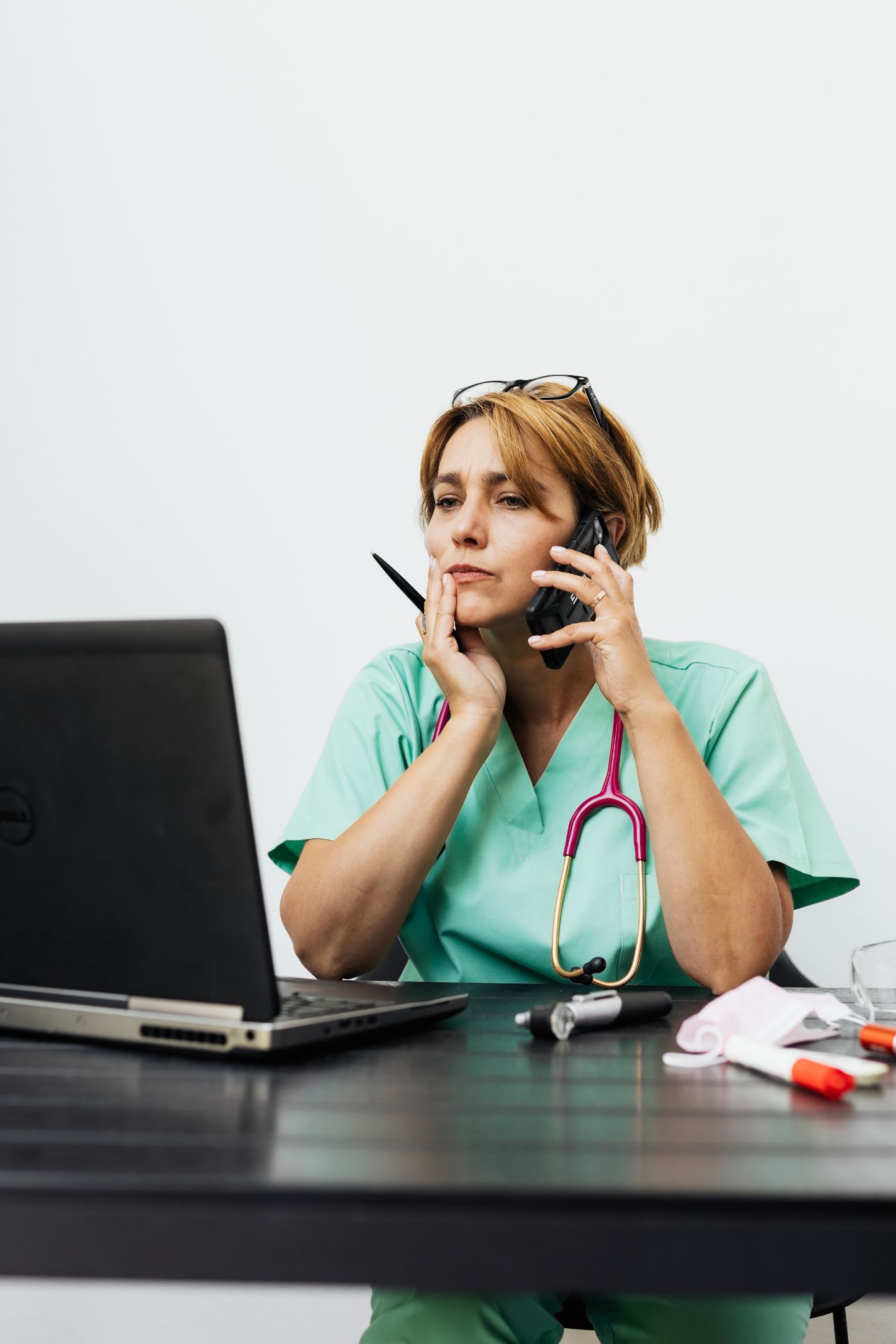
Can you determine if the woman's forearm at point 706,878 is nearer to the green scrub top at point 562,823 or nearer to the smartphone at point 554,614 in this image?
the green scrub top at point 562,823

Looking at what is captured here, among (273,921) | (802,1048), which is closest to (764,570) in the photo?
(273,921)

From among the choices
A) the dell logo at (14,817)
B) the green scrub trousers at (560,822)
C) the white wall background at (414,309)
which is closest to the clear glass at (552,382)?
the green scrub trousers at (560,822)

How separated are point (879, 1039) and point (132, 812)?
0.52 metres

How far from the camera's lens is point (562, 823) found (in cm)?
135

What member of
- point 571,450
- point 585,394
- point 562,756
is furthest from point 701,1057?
point 585,394

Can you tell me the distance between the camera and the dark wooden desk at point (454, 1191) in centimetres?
44

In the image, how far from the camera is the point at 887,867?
2.07 m

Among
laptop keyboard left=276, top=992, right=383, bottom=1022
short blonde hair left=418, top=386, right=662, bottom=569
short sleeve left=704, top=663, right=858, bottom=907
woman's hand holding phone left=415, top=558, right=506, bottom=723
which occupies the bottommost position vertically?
laptop keyboard left=276, top=992, right=383, bottom=1022

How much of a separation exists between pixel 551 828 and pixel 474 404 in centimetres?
58

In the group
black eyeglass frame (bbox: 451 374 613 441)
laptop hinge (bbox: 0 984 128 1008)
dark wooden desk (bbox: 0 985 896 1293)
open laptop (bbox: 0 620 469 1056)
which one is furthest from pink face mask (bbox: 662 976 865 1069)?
black eyeglass frame (bbox: 451 374 613 441)

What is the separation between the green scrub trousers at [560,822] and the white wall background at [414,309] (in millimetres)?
738

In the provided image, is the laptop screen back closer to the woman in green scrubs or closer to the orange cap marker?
the orange cap marker

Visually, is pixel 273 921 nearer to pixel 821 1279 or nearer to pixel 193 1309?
pixel 193 1309

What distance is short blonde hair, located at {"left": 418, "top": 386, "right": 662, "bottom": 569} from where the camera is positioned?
145 cm
